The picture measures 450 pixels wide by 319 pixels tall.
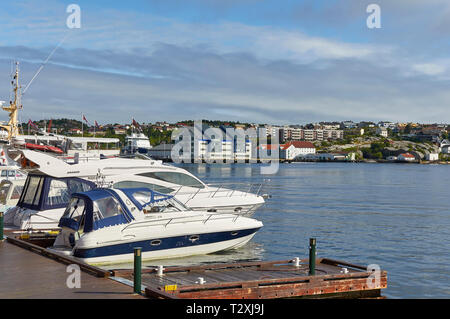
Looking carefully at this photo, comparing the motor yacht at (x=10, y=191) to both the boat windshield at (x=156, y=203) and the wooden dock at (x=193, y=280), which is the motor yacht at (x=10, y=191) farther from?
the wooden dock at (x=193, y=280)

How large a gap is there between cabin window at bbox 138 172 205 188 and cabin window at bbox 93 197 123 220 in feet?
22.5

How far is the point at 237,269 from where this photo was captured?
13.0 metres

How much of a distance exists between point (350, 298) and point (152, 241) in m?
6.24

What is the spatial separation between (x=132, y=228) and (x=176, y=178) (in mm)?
7745

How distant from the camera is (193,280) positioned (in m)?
11.6

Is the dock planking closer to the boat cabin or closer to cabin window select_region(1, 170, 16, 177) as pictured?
the boat cabin

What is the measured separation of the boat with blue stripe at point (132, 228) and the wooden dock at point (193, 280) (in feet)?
4.40

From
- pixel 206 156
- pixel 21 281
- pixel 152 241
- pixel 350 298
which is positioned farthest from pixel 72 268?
→ pixel 206 156

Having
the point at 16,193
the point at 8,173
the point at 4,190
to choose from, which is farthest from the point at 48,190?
the point at 8,173

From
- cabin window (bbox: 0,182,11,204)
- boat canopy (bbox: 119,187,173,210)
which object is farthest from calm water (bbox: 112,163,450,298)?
cabin window (bbox: 0,182,11,204)

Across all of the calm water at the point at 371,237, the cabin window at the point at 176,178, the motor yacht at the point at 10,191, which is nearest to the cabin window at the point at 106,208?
the calm water at the point at 371,237

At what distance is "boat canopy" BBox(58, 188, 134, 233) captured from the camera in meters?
15.0

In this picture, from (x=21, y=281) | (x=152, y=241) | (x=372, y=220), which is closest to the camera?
(x=21, y=281)
